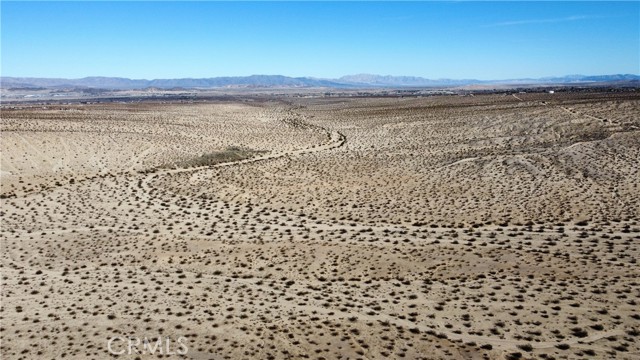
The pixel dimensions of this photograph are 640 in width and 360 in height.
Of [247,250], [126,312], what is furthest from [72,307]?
[247,250]

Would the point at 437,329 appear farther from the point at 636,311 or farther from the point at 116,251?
the point at 116,251

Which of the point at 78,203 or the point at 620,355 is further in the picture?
the point at 78,203

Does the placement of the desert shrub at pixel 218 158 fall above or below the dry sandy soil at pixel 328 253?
above

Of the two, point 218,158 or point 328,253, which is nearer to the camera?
point 328,253

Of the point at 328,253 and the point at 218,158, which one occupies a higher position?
the point at 218,158

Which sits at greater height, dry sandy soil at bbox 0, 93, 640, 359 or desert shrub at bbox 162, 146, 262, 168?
desert shrub at bbox 162, 146, 262, 168

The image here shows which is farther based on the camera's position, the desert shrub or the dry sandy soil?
the desert shrub

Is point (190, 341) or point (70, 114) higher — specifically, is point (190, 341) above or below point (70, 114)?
below

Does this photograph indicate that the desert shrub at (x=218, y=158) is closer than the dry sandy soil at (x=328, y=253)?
No
